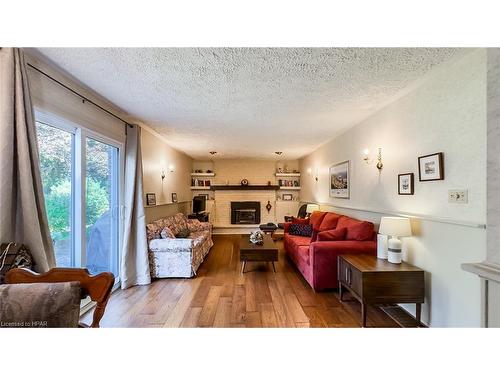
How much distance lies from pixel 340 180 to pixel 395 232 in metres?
2.16

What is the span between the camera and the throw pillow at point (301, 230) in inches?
183

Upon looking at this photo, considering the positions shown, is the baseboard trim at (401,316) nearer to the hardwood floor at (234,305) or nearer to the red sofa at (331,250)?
the hardwood floor at (234,305)

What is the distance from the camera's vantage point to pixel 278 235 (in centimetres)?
707

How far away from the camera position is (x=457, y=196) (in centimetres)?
188

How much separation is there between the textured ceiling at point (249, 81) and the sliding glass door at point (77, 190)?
58cm

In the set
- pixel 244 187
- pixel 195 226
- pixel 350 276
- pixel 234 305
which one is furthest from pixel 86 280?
pixel 244 187

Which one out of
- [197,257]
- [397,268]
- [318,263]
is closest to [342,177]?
[318,263]

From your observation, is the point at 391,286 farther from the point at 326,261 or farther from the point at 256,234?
the point at 256,234

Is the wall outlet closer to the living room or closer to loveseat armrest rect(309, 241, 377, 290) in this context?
the living room

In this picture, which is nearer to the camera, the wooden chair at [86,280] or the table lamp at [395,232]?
the wooden chair at [86,280]

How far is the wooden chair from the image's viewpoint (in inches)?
42.4

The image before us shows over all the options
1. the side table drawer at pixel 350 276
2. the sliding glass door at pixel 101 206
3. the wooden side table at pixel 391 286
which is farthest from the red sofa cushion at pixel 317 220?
the sliding glass door at pixel 101 206
